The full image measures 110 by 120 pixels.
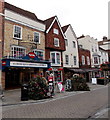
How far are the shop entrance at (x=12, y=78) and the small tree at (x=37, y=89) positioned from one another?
739 cm

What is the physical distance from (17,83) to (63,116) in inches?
488

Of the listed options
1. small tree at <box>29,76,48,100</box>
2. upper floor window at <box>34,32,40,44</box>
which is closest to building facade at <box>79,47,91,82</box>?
upper floor window at <box>34,32,40,44</box>

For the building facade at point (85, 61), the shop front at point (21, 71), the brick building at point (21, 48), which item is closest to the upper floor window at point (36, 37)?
the brick building at point (21, 48)

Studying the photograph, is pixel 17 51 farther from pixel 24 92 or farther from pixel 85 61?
pixel 85 61

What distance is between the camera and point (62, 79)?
2102 centimetres

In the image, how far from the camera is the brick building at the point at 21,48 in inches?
547

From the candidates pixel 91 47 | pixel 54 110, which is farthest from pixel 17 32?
pixel 91 47

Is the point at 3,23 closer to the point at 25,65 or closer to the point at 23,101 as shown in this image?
the point at 25,65

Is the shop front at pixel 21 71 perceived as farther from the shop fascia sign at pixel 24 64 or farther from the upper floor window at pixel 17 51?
the upper floor window at pixel 17 51

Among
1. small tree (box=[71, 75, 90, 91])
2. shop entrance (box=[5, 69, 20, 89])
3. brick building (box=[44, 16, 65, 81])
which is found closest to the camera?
small tree (box=[71, 75, 90, 91])

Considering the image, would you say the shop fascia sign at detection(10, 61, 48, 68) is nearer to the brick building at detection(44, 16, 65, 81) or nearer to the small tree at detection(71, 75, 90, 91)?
the brick building at detection(44, 16, 65, 81)

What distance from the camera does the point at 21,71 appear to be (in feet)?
54.7

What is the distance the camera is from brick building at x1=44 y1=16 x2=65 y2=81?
765 inches

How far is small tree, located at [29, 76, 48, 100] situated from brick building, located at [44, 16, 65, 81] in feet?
31.0
